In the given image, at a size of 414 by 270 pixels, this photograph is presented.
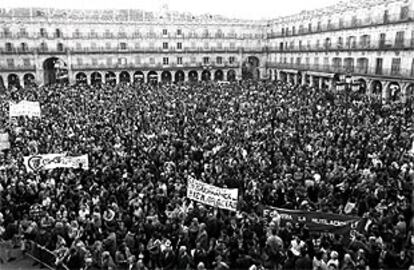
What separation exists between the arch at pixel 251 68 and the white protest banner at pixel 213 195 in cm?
5238

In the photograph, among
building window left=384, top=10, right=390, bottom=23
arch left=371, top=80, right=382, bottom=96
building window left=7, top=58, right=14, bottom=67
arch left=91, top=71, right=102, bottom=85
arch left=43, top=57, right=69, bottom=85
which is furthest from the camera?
arch left=91, top=71, right=102, bottom=85

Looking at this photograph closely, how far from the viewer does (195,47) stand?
5825 cm

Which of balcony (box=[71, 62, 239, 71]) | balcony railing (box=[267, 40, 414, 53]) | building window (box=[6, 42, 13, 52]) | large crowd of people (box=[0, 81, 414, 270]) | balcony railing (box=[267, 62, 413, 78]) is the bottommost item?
large crowd of people (box=[0, 81, 414, 270])

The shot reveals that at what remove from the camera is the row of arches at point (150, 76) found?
179 feet

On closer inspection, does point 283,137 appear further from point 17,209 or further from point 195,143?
point 17,209

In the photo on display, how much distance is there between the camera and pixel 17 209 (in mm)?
11219

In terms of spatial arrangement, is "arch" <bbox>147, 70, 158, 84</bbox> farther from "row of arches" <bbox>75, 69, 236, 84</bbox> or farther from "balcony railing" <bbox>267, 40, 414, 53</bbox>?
"balcony railing" <bbox>267, 40, 414, 53</bbox>

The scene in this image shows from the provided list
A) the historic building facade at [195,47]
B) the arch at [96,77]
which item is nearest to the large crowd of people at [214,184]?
the historic building facade at [195,47]

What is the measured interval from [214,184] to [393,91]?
93.3 feet

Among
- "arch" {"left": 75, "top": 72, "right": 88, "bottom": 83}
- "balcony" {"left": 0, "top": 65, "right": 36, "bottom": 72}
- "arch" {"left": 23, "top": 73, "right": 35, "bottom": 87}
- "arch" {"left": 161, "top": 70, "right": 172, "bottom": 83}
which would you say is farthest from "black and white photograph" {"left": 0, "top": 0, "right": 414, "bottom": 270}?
"arch" {"left": 161, "top": 70, "right": 172, "bottom": 83}

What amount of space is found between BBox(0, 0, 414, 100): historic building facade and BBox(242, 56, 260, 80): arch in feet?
0.52

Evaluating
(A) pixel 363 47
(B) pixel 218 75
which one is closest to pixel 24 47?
(B) pixel 218 75

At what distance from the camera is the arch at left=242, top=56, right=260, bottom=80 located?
62.0m

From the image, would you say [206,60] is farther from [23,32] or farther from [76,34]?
[23,32]
